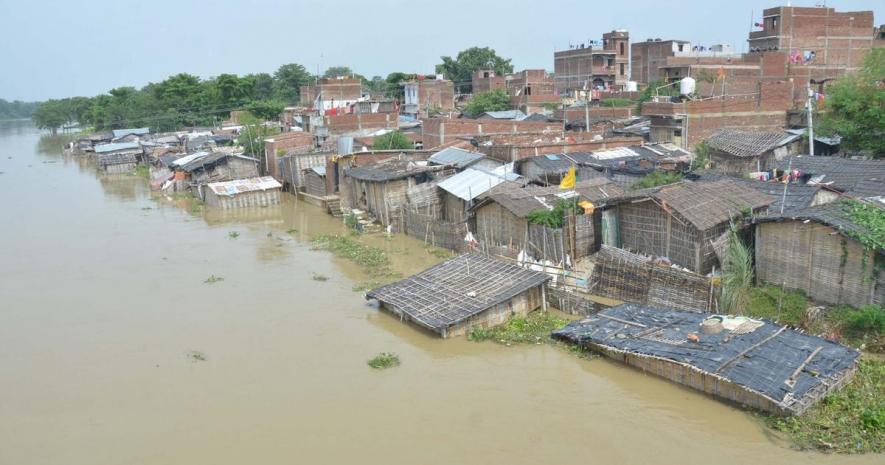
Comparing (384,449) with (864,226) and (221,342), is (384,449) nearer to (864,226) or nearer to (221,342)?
(221,342)

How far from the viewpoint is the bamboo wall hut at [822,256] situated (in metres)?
10.1

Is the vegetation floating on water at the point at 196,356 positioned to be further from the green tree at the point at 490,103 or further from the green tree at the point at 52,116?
the green tree at the point at 52,116

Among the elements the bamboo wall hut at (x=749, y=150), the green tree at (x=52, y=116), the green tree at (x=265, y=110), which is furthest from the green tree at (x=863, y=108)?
the green tree at (x=52, y=116)

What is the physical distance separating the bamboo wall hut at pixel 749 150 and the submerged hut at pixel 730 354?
9349 millimetres

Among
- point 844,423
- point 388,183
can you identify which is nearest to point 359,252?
point 388,183

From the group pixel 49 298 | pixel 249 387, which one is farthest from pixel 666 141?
pixel 49 298

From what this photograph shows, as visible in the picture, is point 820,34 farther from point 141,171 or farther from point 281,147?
point 141,171

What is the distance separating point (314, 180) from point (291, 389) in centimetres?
1677

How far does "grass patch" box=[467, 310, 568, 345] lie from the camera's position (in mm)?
11406

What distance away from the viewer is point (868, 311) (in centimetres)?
988

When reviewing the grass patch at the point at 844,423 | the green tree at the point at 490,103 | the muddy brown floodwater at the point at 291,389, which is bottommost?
the muddy brown floodwater at the point at 291,389

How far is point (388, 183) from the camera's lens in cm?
2017

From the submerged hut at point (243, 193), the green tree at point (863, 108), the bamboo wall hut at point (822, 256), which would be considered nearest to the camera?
the bamboo wall hut at point (822, 256)

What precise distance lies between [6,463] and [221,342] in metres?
4.03
